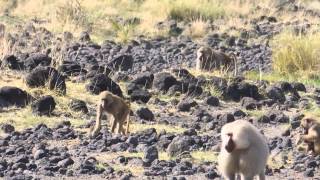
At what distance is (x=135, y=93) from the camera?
13000mm

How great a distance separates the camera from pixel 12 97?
12.1m

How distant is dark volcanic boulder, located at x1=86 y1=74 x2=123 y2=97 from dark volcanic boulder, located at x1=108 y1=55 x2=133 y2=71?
3.15 metres

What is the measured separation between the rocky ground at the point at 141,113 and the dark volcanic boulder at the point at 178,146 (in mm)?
10

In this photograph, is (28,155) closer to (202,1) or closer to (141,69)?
(141,69)

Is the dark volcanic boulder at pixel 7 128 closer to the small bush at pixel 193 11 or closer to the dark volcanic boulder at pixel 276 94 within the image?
the dark volcanic boulder at pixel 276 94

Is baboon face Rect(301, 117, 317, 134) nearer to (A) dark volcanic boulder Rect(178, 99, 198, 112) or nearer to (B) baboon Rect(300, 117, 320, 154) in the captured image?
(B) baboon Rect(300, 117, 320, 154)

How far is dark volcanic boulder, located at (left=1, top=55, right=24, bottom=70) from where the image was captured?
14.9m

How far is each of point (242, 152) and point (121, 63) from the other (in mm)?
9849

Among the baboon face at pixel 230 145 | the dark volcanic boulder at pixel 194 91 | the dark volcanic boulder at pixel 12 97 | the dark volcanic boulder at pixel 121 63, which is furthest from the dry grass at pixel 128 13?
the baboon face at pixel 230 145

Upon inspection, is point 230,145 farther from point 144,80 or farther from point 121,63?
point 121,63

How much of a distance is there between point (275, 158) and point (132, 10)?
62.5 ft

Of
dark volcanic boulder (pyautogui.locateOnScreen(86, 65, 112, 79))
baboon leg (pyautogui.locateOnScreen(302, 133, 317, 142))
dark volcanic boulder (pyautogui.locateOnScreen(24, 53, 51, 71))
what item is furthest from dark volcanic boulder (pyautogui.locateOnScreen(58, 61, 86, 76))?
baboon leg (pyautogui.locateOnScreen(302, 133, 317, 142))

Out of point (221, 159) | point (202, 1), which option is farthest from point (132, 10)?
point (221, 159)

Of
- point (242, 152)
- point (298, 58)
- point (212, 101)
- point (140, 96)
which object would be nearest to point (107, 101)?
point (140, 96)
